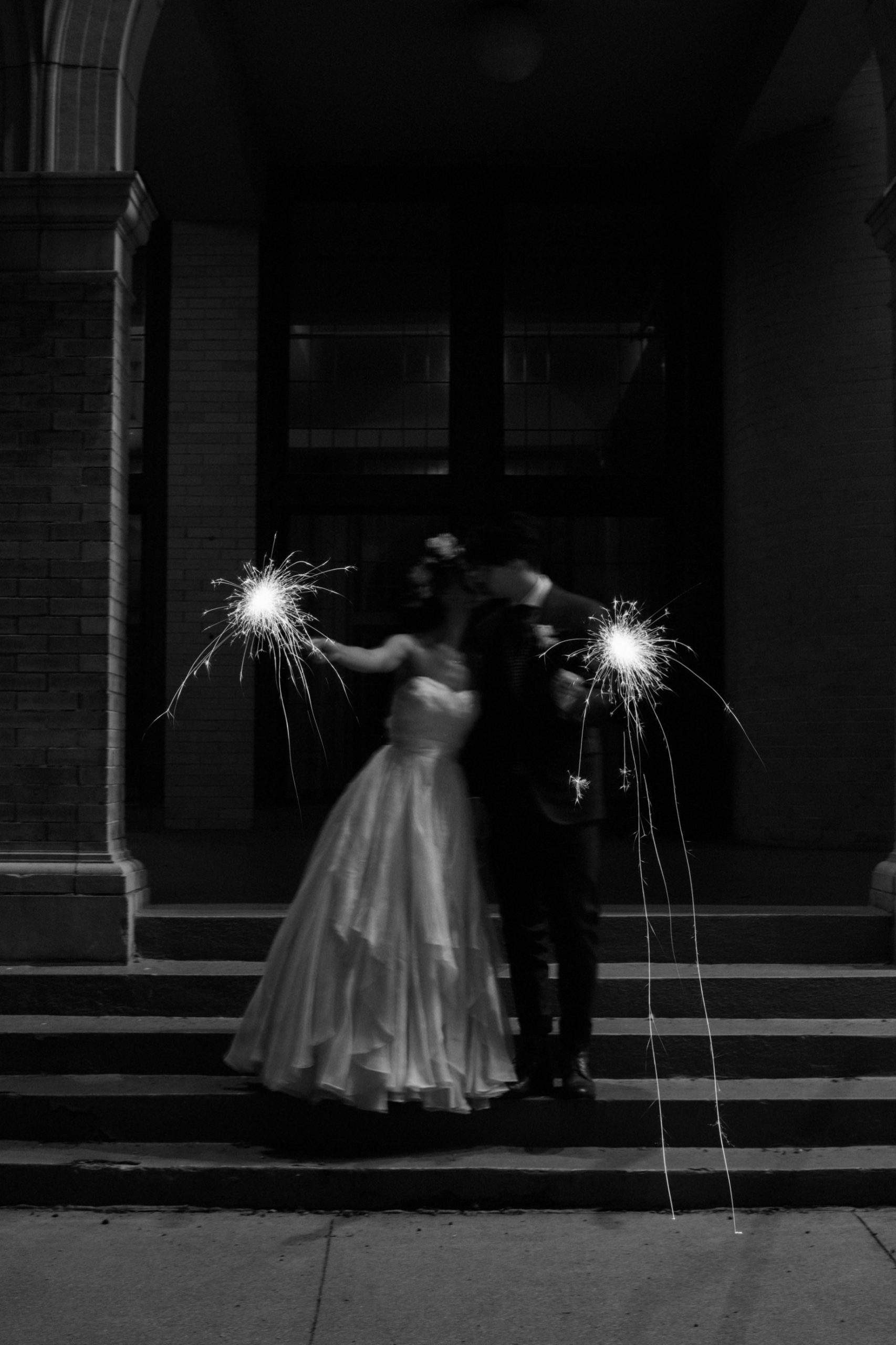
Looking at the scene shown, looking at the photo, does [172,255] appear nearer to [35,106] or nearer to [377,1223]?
[35,106]

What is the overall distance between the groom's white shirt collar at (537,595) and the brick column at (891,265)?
2107mm

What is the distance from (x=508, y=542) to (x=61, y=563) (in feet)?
6.96

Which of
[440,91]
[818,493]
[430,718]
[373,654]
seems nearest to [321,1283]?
[430,718]

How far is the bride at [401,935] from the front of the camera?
4.22 m

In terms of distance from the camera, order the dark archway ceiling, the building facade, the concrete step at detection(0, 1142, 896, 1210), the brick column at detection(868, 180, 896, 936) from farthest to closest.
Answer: the building facade, the dark archway ceiling, the brick column at detection(868, 180, 896, 936), the concrete step at detection(0, 1142, 896, 1210)

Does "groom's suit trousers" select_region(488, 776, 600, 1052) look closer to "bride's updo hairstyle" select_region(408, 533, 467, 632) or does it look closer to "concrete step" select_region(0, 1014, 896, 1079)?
"concrete step" select_region(0, 1014, 896, 1079)

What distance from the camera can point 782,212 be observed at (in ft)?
29.9

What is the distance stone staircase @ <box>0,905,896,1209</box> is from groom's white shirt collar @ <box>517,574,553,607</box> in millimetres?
1581

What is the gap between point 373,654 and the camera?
450 cm

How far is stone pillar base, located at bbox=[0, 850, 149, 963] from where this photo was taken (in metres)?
5.35

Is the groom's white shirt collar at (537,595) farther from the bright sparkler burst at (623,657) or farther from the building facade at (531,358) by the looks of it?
the building facade at (531,358)

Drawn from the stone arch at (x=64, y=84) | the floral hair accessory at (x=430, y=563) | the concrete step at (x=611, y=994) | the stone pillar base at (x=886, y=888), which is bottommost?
the concrete step at (x=611, y=994)

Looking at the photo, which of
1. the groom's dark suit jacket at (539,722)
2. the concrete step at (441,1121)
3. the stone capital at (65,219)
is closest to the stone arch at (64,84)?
the stone capital at (65,219)

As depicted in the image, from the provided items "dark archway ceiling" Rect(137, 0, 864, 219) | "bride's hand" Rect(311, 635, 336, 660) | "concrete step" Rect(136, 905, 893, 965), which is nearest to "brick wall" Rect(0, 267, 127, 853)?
"concrete step" Rect(136, 905, 893, 965)
